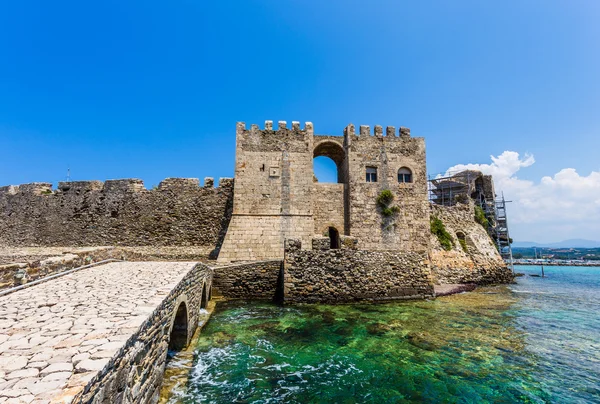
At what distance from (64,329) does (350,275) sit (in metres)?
10.5

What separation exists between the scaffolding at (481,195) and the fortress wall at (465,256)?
18.8 feet

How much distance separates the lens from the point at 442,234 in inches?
793

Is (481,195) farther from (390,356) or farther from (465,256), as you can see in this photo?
(390,356)

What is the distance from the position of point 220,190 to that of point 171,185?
9.97 ft

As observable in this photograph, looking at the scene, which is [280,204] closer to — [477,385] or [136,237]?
[136,237]

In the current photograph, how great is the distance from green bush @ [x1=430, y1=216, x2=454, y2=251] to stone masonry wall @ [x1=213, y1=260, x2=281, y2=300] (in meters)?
12.6

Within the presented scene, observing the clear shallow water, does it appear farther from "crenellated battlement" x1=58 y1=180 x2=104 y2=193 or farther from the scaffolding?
the scaffolding

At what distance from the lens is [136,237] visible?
16.8 m

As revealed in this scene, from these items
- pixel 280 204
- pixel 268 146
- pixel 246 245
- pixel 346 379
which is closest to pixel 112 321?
pixel 346 379

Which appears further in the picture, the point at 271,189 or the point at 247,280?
the point at 271,189

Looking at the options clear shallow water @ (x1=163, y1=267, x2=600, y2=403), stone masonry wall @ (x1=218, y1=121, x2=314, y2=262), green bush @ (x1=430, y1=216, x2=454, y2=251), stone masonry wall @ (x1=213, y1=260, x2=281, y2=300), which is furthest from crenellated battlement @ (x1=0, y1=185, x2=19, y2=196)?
green bush @ (x1=430, y1=216, x2=454, y2=251)

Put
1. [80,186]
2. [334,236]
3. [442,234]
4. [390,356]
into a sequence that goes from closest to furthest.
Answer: [390,356], [80,186], [334,236], [442,234]

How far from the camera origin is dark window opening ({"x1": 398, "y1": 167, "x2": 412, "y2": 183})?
18.2 meters

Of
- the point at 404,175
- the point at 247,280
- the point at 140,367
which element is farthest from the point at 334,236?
the point at 140,367
